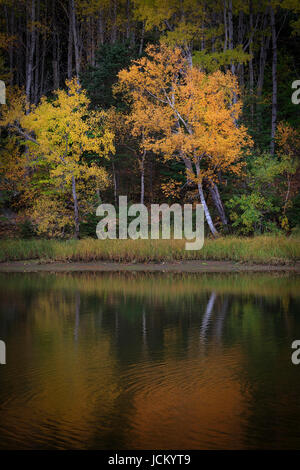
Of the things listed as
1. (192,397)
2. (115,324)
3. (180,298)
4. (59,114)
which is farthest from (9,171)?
(192,397)

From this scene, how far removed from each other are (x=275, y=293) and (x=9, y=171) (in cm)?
2001

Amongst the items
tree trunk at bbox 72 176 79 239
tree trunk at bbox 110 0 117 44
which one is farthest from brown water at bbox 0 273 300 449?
tree trunk at bbox 110 0 117 44

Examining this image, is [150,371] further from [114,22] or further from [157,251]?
[114,22]

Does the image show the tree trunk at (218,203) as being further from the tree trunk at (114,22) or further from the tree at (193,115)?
the tree trunk at (114,22)

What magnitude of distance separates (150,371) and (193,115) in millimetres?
23262

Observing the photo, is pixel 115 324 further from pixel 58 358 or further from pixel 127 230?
pixel 127 230

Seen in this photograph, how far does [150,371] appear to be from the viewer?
10734mm

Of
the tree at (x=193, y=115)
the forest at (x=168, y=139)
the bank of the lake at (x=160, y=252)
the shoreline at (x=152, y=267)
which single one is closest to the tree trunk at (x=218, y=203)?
the forest at (x=168, y=139)

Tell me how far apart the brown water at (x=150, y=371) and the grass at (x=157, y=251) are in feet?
26.5

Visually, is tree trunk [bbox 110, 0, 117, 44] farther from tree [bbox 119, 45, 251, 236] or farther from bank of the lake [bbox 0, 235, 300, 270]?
bank of the lake [bbox 0, 235, 300, 270]

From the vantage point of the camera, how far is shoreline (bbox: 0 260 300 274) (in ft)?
90.1

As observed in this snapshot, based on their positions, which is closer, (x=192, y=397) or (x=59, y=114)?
(x=192, y=397)

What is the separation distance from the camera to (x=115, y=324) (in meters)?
15.6

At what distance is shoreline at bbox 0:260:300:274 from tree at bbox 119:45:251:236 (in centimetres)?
489
